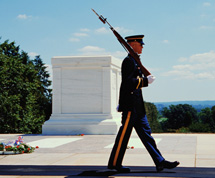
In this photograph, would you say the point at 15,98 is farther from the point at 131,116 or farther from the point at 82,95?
the point at 131,116

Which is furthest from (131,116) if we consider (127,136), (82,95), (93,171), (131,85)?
(82,95)

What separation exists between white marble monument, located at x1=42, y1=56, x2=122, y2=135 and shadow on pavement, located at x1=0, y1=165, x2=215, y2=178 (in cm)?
631

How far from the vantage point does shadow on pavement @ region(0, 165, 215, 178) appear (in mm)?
5277

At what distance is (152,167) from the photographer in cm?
596

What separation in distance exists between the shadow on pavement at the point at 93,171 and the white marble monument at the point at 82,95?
6.31 m

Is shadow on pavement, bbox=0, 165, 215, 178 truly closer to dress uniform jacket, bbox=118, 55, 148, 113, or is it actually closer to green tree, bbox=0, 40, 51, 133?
dress uniform jacket, bbox=118, 55, 148, 113

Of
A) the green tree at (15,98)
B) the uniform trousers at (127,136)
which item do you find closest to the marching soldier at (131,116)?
the uniform trousers at (127,136)

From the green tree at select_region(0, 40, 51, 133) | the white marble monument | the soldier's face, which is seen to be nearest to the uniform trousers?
the soldier's face

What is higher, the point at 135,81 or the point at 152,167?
the point at 135,81

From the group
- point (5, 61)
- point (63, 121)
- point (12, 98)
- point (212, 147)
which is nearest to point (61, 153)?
point (212, 147)

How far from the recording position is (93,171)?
555 cm

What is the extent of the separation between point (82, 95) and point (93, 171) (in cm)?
734

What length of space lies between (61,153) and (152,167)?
2.49 m

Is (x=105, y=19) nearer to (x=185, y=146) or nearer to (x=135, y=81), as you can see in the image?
(x=135, y=81)
